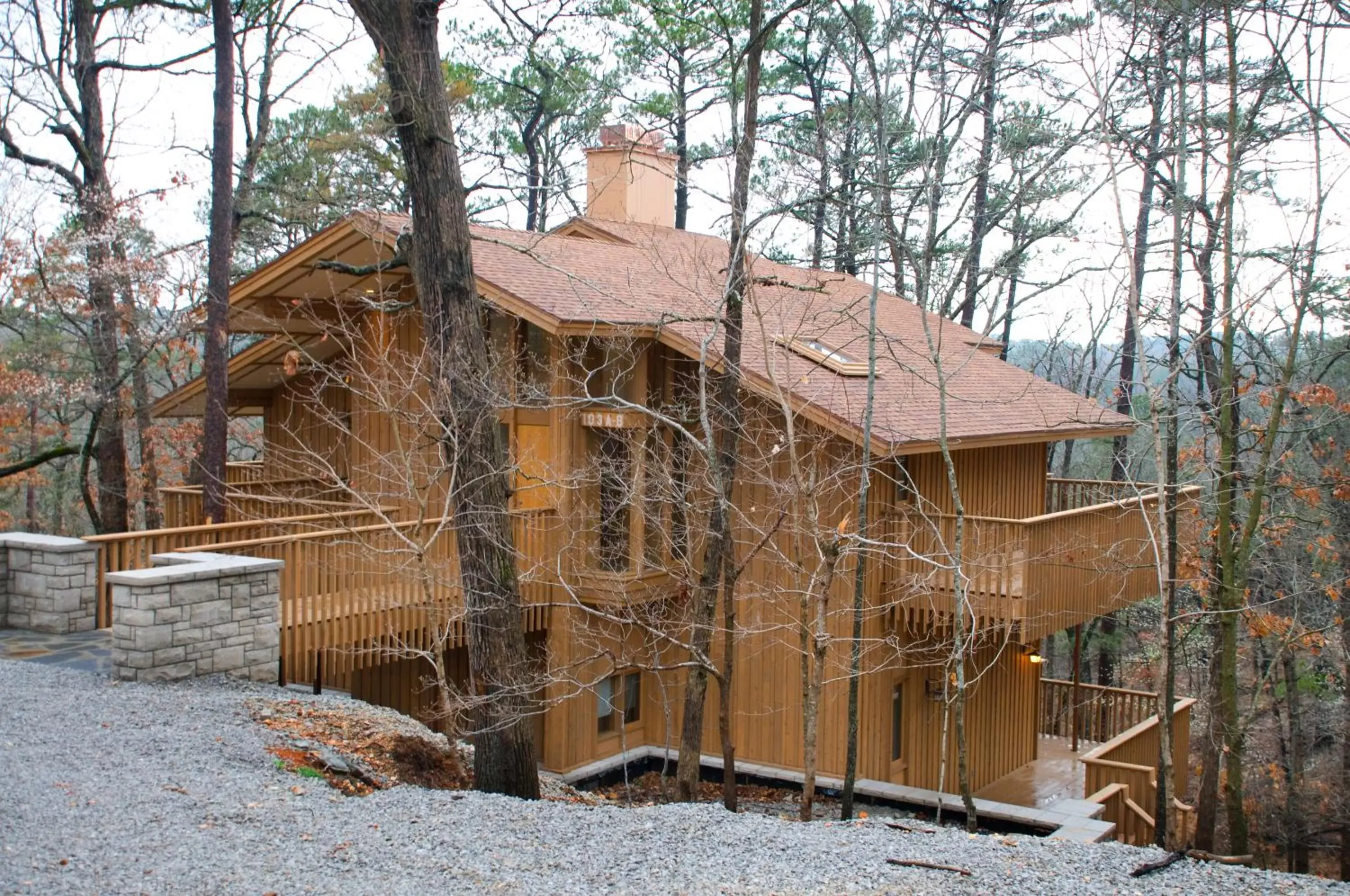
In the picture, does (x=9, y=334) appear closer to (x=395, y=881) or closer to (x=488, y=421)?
(x=488, y=421)

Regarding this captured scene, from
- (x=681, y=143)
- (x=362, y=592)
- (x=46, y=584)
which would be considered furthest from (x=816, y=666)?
(x=681, y=143)

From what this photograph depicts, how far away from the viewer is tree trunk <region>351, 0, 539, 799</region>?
9.05m

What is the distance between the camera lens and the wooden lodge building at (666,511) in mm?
11031

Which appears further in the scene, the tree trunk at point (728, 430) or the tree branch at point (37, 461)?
the tree branch at point (37, 461)

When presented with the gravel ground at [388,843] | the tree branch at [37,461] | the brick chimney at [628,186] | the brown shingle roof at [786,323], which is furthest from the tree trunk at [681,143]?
the gravel ground at [388,843]

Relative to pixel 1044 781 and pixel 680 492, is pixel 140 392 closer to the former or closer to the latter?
pixel 680 492

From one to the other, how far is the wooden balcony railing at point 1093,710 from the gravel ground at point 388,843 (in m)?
9.52

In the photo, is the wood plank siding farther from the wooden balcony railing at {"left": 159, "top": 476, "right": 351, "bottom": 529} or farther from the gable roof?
the wooden balcony railing at {"left": 159, "top": 476, "right": 351, "bottom": 529}

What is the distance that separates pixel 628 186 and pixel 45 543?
9683 millimetres

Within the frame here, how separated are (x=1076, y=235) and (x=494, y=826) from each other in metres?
15.6

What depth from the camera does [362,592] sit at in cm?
1085

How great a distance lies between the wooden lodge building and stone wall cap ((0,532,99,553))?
38 cm

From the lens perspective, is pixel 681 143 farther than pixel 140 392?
Yes

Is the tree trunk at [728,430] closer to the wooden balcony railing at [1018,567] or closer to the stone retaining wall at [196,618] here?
the wooden balcony railing at [1018,567]
